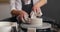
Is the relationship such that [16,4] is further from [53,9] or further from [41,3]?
[53,9]

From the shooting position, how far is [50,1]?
4.04ft

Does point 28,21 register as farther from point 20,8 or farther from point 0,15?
point 0,15

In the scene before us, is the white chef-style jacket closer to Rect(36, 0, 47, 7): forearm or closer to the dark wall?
Rect(36, 0, 47, 7): forearm

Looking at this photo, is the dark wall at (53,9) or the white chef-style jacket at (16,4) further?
the dark wall at (53,9)

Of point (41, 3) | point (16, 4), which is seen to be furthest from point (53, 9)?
point (16, 4)

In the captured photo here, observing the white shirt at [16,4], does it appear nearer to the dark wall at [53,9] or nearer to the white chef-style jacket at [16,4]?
the white chef-style jacket at [16,4]

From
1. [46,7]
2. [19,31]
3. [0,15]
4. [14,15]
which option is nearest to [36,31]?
[19,31]

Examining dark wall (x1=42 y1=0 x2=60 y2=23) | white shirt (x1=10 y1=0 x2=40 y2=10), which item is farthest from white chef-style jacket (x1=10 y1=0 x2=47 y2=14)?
dark wall (x1=42 y1=0 x2=60 y2=23)

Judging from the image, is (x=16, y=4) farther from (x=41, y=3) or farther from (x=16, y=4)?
(x=41, y=3)

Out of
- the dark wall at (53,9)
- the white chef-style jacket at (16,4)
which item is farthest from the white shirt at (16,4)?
the dark wall at (53,9)

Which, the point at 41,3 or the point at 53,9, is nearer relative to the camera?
the point at 41,3

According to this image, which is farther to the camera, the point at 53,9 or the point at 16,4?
the point at 53,9

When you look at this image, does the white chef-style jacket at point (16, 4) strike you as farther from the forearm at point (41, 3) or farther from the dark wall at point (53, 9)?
the dark wall at point (53, 9)

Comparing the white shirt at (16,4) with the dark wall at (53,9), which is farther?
the dark wall at (53,9)
